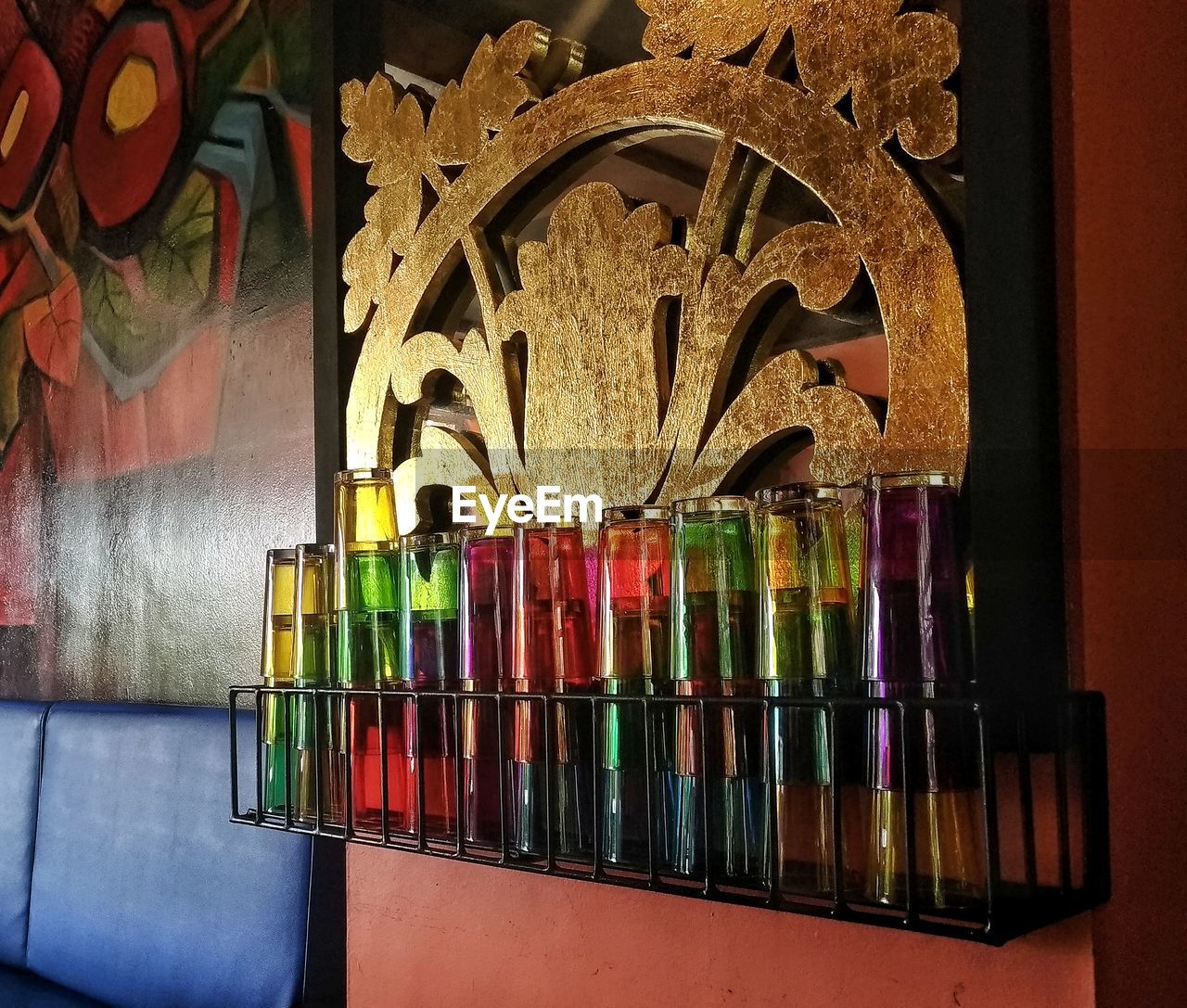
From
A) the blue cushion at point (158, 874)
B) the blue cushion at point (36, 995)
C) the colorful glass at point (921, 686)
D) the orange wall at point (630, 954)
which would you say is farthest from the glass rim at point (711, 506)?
the blue cushion at point (36, 995)

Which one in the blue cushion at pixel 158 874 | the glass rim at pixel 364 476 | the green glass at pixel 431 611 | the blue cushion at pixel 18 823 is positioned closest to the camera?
the green glass at pixel 431 611

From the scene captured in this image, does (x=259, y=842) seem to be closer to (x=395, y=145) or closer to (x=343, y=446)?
(x=343, y=446)

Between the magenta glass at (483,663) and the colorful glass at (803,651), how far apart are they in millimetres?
249

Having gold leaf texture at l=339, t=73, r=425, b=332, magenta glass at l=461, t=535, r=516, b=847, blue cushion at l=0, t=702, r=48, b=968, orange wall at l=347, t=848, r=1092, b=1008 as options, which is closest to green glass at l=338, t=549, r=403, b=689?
magenta glass at l=461, t=535, r=516, b=847

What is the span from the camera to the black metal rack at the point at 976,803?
67cm

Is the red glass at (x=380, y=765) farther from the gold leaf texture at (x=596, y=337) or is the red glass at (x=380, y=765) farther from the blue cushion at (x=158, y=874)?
the blue cushion at (x=158, y=874)

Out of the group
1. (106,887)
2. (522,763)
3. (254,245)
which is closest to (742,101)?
(522,763)

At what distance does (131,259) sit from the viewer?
2.06 m

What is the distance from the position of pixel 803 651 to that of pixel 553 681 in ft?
0.76

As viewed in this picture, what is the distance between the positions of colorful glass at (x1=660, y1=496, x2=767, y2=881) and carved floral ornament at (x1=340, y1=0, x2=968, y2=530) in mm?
151

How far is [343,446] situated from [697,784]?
68 cm

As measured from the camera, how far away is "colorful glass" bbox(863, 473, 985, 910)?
689mm

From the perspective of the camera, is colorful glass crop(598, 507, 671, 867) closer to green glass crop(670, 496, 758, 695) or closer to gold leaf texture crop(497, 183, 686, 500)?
green glass crop(670, 496, 758, 695)

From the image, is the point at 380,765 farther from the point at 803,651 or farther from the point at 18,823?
the point at 18,823
